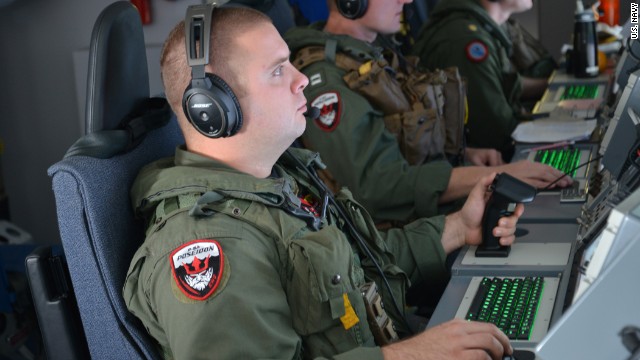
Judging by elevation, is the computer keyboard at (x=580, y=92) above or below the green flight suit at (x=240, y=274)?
below

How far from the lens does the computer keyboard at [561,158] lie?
2338 mm

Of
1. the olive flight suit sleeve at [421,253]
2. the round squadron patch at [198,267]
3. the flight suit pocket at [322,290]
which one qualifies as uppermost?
the round squadron patch at [198,267]

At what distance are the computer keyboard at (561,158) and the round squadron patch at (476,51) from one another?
2.54 feet

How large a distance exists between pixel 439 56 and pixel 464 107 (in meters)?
0.57

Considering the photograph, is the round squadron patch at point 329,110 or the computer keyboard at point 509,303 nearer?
the computer keyboard at point 509,303

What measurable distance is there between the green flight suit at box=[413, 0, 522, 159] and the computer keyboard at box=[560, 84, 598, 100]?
0.69 ft

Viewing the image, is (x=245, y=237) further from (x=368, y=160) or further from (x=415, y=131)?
(x=415, y=131)

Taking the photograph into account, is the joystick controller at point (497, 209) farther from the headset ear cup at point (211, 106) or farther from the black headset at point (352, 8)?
the black headset at point (352, 8)

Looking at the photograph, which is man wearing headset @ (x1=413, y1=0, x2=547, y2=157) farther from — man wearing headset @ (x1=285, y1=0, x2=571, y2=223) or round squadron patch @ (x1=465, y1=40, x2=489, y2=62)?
man wearing headset @ (x1=285, y1=0, x2=571, y2=223)

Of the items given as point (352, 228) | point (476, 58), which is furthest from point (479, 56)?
point (352, 228)

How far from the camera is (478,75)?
321 cm

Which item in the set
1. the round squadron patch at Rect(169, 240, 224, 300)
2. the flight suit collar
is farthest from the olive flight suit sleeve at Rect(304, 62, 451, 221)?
the flight suit collar

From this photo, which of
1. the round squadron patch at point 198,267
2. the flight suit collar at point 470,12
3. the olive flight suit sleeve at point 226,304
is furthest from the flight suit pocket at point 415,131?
the round squadron patch at point 198,267

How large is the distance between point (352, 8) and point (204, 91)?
1139mm
